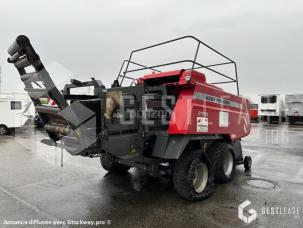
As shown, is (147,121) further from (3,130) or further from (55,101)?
(3,130)

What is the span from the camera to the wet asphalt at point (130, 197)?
354 cm

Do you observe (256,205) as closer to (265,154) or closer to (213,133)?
(213,133)

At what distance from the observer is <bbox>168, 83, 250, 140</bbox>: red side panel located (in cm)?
399

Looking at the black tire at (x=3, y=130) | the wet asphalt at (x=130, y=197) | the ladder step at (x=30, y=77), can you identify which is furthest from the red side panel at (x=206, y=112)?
the black tire at (x=3, y=130)

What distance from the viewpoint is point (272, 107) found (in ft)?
76.9

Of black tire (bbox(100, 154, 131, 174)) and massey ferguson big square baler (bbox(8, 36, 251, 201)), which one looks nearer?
massey ferguson big square baler (bbox(8, 36, 251, 201))

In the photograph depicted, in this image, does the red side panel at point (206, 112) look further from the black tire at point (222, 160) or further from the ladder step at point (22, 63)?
the ladder step at point (22, 63)

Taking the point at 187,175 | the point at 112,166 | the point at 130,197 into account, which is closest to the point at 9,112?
the point at 112,166

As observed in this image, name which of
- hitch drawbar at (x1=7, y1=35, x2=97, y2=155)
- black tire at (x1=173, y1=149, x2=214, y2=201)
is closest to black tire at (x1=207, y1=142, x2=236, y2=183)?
black tire at (x1=173, y1=149, x2=214, y2=201)

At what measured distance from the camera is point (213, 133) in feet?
15.2

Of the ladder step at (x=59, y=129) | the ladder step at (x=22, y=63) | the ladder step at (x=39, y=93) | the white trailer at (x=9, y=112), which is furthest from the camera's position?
the white trailer at (x=9, y=112)

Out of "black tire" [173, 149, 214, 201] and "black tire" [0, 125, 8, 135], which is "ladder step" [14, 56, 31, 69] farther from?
"black tire" [0, 125, 8, 135]

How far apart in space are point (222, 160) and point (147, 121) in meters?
2.04

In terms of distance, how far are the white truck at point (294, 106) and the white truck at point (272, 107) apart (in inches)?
37.7
